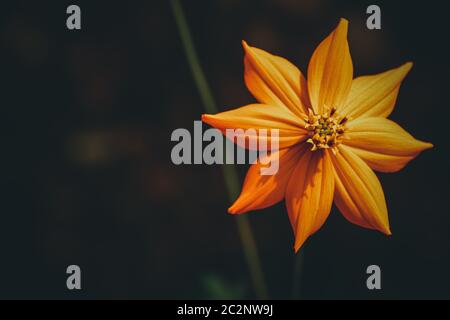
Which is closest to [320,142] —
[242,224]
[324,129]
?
[324,129]

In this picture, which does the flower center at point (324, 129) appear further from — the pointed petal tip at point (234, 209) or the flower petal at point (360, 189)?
the pointed petal tip at point (234, 209)

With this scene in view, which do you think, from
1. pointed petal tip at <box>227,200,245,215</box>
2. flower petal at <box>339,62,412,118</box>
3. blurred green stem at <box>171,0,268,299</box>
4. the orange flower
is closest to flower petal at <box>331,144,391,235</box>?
the orange flower

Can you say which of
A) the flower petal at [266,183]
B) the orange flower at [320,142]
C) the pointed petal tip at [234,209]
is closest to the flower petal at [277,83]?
the orange flower at [320,142]

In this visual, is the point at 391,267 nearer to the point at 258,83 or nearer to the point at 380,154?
the point at 380,154

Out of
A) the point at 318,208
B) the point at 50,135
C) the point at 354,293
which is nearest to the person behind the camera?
the point at 318,208

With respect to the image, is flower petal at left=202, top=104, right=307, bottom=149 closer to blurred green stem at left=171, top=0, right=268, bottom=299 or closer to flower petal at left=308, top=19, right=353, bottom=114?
flower petal at left=308, top=19, right=353, bottom=114

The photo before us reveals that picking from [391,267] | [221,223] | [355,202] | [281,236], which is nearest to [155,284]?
[221,223]

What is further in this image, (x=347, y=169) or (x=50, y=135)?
(x=50, y=135)
